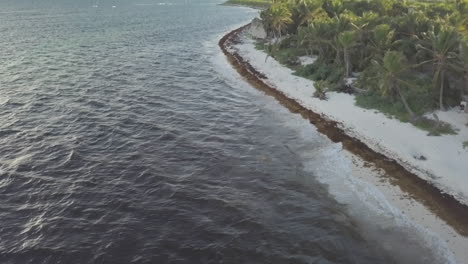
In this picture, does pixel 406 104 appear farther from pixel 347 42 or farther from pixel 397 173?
pixel 347 42

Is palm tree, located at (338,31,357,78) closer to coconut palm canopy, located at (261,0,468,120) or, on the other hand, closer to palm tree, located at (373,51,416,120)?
coconut palm canopy, located at (261,0,468,120)

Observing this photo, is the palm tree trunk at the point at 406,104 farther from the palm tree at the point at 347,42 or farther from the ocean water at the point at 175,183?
the palm tree at the point at 347,42

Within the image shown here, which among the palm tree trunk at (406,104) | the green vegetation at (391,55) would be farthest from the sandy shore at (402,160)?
the green vegetation at (391,55)

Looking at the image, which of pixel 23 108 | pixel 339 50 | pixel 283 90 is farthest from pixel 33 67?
pixel 339 50

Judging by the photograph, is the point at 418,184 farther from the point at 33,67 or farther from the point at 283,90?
the point at 33,67

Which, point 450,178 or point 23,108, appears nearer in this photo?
point 450,178

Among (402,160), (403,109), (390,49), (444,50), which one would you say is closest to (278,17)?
(390,49)
